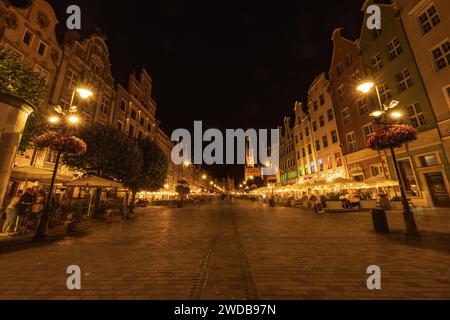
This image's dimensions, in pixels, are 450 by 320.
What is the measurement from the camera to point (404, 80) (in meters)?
19.5

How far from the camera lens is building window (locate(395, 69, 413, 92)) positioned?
62.4ft

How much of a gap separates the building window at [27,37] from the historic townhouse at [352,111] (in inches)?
1300

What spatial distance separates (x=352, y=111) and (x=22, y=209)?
3210 cm

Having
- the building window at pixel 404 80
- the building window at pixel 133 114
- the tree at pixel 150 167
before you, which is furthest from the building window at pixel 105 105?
the building window at pixel 404 80

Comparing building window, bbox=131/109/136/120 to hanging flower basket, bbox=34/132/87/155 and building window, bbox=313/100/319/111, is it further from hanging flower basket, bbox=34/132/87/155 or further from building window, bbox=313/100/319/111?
building window, bbox=313/100/319/111

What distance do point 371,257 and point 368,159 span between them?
2209 centimetres

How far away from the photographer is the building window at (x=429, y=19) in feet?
55.2

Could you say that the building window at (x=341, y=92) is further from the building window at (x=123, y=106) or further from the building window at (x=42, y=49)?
the building window at (x=42, y=49)

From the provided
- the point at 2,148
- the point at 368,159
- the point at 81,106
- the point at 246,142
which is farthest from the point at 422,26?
the point at 246,142

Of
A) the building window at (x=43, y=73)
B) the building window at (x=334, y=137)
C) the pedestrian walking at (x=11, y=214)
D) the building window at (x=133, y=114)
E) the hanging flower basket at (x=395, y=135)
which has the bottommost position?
the pedestrian walking at (x=11, y=214)

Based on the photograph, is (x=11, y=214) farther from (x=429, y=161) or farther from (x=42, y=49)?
(x=429, y=161)

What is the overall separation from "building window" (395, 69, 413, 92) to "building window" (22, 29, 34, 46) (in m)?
35.5

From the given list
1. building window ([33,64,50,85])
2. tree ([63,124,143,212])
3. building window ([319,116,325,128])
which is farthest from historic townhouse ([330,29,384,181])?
building window ([33,64,50,85])

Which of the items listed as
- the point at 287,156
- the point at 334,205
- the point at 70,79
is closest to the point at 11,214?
the point at 70,79
